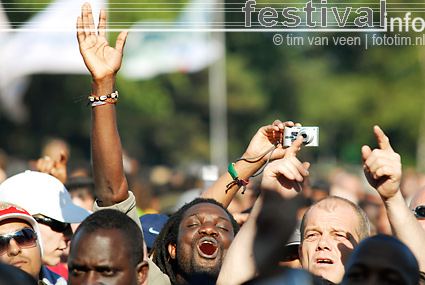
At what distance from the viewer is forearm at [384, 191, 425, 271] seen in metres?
3.43

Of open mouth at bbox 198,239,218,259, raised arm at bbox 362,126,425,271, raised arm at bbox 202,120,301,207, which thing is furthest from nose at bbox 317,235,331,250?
open mouth at bbox 198,239,218,259

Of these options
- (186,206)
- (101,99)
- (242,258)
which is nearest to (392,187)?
(242,258)

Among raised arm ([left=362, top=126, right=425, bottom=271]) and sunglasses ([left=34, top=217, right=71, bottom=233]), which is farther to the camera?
sunglasses ([left=34, top=217, right=71, bottom=233])

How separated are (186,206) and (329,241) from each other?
123 cm

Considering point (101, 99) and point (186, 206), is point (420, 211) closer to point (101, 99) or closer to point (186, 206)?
point (186, 206)

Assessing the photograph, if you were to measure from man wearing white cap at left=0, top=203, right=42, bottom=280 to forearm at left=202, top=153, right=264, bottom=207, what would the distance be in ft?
4.51

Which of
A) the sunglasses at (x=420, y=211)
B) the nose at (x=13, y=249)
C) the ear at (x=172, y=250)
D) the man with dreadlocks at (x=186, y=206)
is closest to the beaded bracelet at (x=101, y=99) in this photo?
the man with dreadlocks at (x=186, y=206)

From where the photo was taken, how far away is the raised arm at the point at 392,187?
335cm

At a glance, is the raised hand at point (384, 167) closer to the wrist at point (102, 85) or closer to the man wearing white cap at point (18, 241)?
the wrist at point (102, 85)

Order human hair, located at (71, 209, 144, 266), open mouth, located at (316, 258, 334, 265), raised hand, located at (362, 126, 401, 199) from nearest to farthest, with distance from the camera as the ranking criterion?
human hair, located at (71, 209, 144, 266), raised hand, located at (362, 126, 401, 199), open mouth, located at (316, 258, 334, 265)

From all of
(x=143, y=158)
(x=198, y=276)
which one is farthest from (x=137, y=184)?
(x=143, y=158)

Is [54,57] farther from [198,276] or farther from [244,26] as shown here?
[198,276]

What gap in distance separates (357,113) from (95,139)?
34870 mm

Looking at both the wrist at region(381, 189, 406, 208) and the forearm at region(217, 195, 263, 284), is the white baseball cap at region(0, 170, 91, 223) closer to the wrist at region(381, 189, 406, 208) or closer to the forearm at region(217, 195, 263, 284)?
the forearm at region(217, 195, 263, 284)
